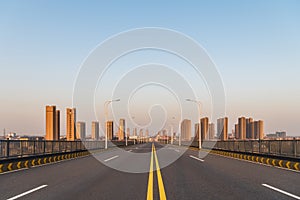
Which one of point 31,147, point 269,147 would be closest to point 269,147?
point 269,147

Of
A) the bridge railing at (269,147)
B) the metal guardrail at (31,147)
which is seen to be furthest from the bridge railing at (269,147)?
the metal guardrail at (31,147)

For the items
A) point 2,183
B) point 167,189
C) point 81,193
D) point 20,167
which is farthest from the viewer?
point 20,167

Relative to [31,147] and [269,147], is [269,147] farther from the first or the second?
[31,147]

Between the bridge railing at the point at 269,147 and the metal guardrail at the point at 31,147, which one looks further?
the bridge railing at the point at 269,147

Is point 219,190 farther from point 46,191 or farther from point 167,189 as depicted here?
point 46,191

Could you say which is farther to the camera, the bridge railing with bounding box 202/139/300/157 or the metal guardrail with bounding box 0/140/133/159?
the bridge railing with bounding box 202/139/300/157

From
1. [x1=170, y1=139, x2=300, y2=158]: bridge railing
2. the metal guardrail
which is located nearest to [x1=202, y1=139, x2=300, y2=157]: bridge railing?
[x1=170, y1=139, x2=300, y2=158]: bridge railing

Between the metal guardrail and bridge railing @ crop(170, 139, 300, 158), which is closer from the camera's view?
the metal guardrail

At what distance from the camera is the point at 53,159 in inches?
901

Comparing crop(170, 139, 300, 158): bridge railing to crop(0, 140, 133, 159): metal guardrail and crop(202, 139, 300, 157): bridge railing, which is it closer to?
crop(202, 139, 300, 157): bridge railing

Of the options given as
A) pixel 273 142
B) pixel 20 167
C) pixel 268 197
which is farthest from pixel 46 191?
pixel 273 142

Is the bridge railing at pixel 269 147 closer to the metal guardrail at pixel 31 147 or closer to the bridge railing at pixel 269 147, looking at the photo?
the bridge railing at pixel 269 147

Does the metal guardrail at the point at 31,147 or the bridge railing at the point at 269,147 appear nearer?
the metal guardrail at the point at 31,147

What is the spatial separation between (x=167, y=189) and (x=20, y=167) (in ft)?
33.9
